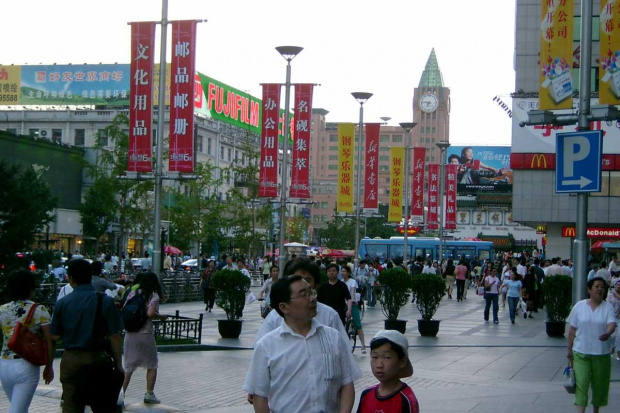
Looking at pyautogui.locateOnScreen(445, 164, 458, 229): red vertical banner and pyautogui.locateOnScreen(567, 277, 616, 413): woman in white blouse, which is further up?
pyautogui.locateOnScreen(445, 164, 458, 229): red vertical banner

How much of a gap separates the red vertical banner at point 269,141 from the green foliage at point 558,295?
31.3 feet

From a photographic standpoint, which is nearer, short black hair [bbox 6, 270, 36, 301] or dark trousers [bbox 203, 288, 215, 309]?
short black hair [bbox 6, 270, 36, 301]

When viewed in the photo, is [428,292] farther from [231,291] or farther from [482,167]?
[482,167]

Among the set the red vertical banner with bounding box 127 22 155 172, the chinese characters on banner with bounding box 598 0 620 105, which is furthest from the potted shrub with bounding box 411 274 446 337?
the chinese characters on banner with bounding box 598 0 620 105

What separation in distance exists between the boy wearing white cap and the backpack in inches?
259

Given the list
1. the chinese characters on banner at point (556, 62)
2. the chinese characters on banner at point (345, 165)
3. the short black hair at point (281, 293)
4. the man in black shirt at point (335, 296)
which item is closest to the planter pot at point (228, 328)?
the man in black shirt at point (335, 296)

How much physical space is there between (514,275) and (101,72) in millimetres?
67463

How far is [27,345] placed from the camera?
802 cm

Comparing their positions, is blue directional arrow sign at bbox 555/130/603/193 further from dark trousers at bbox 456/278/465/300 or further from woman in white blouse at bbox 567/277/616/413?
dark trousers at bbox 456/278/465/300

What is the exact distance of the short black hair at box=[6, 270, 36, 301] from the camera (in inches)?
326

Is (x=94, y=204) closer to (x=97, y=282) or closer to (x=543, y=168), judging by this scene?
(x=543, y=168)

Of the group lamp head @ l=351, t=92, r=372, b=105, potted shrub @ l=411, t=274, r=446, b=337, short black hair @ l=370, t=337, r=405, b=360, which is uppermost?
lamp head @ l=351, t=92, r=372, b=105

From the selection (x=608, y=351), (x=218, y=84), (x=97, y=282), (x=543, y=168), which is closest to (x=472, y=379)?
(x=608, y=351)

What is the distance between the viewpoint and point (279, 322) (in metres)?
6.79
